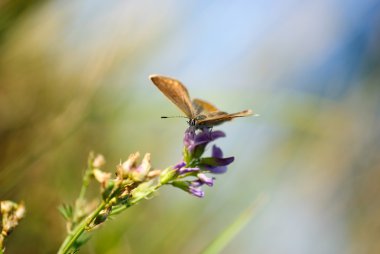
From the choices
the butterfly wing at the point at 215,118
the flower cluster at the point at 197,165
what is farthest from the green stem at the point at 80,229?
the butterfly wing at the point at 215,118

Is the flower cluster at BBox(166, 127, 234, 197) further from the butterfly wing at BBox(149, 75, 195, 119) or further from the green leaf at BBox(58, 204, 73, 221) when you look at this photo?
the green leaf at BBox(58, 204, 73, 221)

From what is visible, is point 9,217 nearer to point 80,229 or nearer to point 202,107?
point 80,229

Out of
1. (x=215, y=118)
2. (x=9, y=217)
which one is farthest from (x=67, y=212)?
(x=215, y=118)

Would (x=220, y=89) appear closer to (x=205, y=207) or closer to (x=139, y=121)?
(x=139, y=121)

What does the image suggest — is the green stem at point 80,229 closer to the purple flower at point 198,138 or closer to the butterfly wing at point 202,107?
the purple flower at point 198,138

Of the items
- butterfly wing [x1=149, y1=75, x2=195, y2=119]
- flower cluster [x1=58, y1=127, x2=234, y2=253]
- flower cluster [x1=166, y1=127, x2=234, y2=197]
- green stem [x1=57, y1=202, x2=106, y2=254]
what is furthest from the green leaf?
butterfly wing [x1=149, y1=75, x2=195, y2=119]

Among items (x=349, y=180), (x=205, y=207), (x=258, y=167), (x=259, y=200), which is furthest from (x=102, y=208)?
(x=349, y=180)

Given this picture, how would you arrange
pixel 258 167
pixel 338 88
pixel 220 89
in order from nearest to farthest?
pixel 220 89 < pixel 258 167 < pixel 338 88
